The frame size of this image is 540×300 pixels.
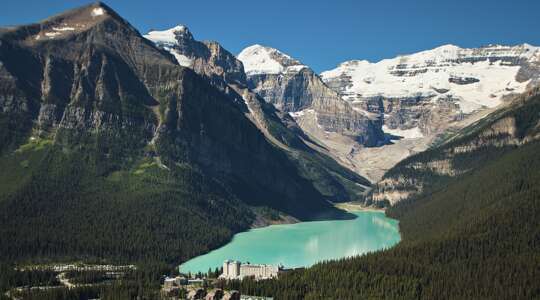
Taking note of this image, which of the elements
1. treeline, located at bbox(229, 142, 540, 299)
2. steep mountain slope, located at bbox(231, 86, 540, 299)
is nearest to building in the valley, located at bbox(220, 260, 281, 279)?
steep mountain slope, located at bbox(231, 86, 540, 299)

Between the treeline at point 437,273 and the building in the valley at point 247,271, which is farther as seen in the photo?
the building in the valley at point 247,271

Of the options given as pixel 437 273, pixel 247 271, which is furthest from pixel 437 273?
pixel 247 271

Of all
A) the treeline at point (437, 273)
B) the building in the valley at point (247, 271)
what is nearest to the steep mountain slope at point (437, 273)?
the treeline at point (437, 273)

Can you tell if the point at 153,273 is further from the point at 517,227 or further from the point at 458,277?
the point at 517,227

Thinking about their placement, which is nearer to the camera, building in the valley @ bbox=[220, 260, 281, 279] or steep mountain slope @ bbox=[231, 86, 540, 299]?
steep mountain slope @ bbox=[231, 86, 540, 299]

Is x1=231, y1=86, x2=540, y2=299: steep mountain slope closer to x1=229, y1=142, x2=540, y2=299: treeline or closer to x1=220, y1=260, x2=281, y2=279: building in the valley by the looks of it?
x1=229, y1=142, x2=540, y2=299: treeline

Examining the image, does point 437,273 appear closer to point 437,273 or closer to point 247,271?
point 437,273

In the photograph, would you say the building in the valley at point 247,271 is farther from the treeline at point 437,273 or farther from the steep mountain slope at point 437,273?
the treeline at point 437,273

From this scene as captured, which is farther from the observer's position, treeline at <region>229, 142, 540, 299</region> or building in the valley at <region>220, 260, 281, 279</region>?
building in the valley at <region>220, 260, 281, 279</region>
